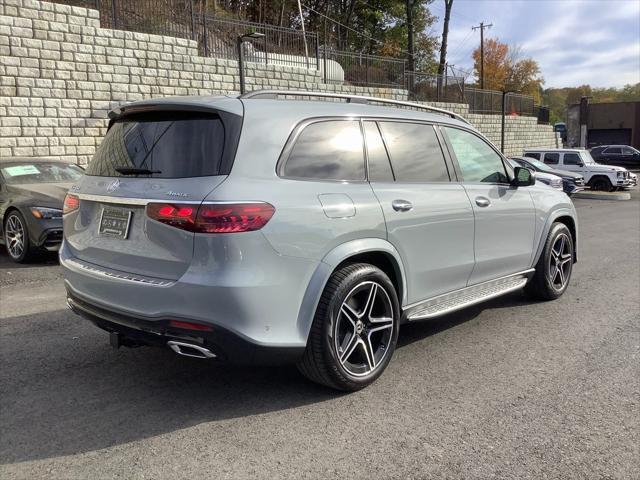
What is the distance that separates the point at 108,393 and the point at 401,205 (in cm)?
228

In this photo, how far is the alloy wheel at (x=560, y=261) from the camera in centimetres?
591

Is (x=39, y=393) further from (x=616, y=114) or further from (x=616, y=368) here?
(x=616, y=114)

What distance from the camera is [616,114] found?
5666cm

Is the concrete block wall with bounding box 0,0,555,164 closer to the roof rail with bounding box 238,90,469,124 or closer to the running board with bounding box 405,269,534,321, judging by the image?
the roof rail with bounding box 238,90,469,124

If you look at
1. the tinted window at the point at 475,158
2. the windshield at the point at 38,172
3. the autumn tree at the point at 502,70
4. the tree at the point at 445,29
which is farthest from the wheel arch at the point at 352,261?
the autumn tree at the point at 502,70

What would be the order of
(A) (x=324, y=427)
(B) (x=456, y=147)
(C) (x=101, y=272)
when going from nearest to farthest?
1. (A) (x=324, y=427)
2. (C) (x=101, y=272)
3. (B) (x=456, y=147)

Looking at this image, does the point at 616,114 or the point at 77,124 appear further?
the point at 616,114

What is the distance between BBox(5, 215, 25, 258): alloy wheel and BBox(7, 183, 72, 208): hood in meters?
0.37

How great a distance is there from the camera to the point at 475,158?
498 centimetres

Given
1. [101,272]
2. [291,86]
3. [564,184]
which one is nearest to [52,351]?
[101,272]

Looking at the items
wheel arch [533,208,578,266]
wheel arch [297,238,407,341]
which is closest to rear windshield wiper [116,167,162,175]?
wheel arch [297,238,407,341]

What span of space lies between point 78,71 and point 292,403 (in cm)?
1294

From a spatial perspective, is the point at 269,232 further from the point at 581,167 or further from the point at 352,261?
the point at 581,167

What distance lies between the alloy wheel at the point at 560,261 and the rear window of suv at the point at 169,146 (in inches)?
→ 155
